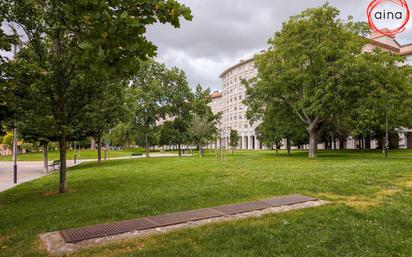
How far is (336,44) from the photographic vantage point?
3041 cm

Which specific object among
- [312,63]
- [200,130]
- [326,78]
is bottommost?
[200,130]

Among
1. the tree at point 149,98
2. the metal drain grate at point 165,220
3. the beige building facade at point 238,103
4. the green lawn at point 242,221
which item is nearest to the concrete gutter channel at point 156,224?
the metal drain grate at point 165,220

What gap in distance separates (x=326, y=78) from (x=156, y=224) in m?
26.9

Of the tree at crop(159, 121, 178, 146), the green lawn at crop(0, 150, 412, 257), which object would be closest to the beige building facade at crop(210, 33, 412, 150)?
the tree at crop(159, 121, 178, 146)

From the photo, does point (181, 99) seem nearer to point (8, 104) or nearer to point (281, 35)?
point (281, 35)

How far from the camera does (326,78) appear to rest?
100ft

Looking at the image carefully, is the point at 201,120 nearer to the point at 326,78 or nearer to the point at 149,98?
the point at 149,98

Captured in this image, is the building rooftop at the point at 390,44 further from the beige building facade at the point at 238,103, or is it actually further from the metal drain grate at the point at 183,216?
the metal drain grate at the point at 183,216

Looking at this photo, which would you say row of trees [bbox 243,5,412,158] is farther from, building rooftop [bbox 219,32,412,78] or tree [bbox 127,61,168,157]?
building rooftop [bbox 219,32,412,78]

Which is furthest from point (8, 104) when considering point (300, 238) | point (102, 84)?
point (300, 238)

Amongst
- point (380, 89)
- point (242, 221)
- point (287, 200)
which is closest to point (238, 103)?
point (380, 89)

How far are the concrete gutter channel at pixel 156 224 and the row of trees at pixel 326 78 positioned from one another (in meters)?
21.8

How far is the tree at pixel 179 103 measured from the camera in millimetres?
49781

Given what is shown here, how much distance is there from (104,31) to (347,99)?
96.8ft
